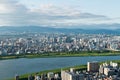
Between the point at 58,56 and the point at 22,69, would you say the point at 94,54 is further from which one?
the point at 22,69

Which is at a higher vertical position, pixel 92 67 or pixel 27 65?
pixel 92 67

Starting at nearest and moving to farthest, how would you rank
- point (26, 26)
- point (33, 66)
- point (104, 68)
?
point (104, 68), point (33, 66), point (26, 26)

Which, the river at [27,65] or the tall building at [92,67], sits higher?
the tall building at [92,67]

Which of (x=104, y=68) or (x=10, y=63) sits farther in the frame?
(x=10, y=63)

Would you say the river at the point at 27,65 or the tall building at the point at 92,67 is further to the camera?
the river at the point at 27,65

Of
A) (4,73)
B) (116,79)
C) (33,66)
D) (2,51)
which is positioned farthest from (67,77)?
(2,51)

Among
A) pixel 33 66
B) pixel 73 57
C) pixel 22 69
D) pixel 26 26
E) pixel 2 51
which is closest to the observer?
pixel 22 69

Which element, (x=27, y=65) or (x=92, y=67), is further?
(x=27, y=65)

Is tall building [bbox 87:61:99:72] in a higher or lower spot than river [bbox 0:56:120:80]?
higher

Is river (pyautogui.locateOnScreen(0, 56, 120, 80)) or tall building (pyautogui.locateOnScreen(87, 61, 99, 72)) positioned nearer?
tall building (pyautogui.locateOnScreen(87, 61, 99, 72))
